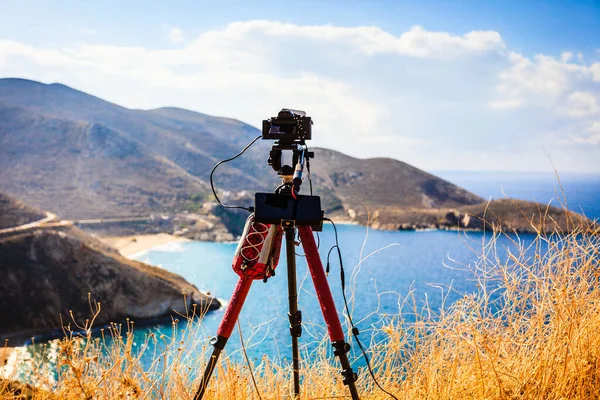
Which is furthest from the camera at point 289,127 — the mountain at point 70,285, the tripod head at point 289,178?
the mountain at point 70,285

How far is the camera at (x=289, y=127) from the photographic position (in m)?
2.13

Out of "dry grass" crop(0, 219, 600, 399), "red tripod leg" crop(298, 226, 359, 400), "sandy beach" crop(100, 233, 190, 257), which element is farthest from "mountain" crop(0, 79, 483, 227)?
"red tripod leg" crop(298, 226, 359, 400)

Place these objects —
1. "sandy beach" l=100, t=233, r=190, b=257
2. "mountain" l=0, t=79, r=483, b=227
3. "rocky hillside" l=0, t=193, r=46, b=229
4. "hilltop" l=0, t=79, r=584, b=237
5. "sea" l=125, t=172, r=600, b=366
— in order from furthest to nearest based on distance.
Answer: "mountain" l=0, t=79, r=483, b=227
"hilltop" l=0, t=79, r=584, b=237
"sandy beach" l=100, t=233, r=190, b=257
"rocky hillside" l=0, t=193, r=46, b=229
"sea" l=125, t=172, r=600, b=366

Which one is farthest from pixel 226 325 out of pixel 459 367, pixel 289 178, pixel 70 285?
pixel 70 285

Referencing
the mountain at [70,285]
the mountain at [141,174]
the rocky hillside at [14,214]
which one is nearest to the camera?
the mountain at [70,285]

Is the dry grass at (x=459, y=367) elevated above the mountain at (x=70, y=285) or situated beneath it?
elevated above

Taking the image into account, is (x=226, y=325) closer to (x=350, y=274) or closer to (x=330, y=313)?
(x=330, y=313)

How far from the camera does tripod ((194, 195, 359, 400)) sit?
1.96 meters

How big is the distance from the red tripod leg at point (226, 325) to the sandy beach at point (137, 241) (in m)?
55.6

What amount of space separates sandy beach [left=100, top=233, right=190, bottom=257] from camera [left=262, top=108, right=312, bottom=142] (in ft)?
183

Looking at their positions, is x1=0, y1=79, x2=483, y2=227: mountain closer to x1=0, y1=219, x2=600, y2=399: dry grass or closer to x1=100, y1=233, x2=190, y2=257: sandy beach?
x1=100, y1=233, x2=190, y2=257: sandy beach

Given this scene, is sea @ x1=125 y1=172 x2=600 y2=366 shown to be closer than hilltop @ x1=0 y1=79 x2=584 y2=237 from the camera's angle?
Yes

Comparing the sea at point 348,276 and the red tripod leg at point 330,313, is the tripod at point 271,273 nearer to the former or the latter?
the red tripod leg at point 330,313

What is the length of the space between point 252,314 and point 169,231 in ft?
131
